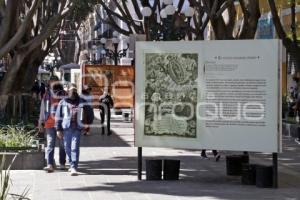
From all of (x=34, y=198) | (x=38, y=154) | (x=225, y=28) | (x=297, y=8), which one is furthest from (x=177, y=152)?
(x=297, y=8)

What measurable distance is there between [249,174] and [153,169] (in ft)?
5.54

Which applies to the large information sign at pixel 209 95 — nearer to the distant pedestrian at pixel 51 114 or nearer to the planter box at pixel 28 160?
the distant pedestrian at pixel 51 114

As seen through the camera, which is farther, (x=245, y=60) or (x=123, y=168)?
(x=123, y=168)

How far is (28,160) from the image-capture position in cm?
1387

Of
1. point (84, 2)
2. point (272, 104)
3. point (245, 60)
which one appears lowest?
point (272, 104)

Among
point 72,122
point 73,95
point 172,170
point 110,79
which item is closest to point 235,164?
point 172,170

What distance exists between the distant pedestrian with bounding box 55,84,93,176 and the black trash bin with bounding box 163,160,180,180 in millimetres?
1740

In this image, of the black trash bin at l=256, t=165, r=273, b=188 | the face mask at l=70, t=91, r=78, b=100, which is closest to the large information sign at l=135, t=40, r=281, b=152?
the black trash bin at l=256, t=165, r=273, b=188

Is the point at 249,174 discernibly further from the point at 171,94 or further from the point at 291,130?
the point at 291,130

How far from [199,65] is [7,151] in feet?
14.2

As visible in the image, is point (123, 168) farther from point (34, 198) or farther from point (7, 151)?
point (34, 198)

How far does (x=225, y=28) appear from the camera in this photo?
1011 inches

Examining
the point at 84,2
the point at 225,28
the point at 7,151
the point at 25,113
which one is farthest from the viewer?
the point at 225,28

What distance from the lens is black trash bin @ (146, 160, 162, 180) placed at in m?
12.5
